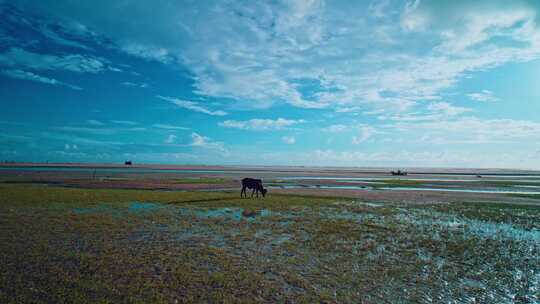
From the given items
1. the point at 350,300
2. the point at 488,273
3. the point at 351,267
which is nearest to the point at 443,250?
the point at 488,273

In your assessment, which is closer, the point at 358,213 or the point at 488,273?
the point at 488,273

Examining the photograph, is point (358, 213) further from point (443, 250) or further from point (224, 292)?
point (224, 292)

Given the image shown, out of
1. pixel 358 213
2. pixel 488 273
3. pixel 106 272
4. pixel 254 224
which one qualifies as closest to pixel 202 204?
pixel 254 224

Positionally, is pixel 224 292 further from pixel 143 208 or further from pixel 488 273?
pixel 143 208

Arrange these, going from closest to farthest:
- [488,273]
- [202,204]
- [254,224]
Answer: [488,273] → [254,224] → [202,204]

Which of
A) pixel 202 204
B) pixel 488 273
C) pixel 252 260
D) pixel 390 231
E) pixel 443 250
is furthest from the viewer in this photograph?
pixel 202 204

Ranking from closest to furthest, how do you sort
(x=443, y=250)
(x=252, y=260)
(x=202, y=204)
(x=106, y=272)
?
1. (x=106, y=272)
2. (x=252, y=260)
3. (x=443, y=250)
4. (x=202, y=204)
